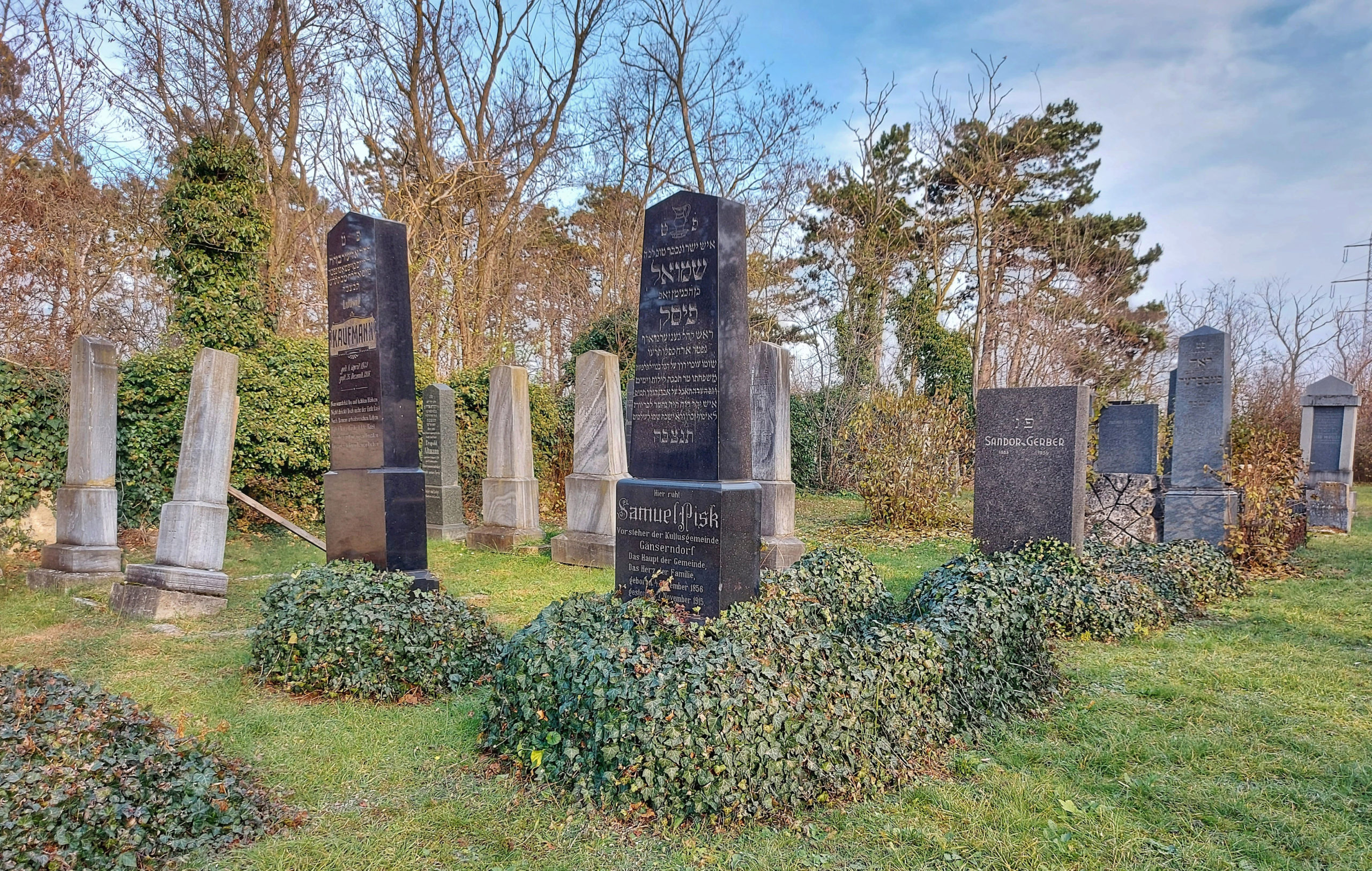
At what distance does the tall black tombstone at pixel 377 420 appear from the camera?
19.3ft

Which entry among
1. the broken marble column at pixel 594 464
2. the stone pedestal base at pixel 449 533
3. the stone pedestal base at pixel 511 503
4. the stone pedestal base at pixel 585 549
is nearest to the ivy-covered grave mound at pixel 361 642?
the stone pedestal base at pixel 585 549

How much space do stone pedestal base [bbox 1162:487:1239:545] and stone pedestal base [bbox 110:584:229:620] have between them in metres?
10.9

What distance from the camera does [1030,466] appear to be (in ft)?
23.5

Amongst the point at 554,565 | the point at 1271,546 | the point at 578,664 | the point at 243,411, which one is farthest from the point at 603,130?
the point at 578,664

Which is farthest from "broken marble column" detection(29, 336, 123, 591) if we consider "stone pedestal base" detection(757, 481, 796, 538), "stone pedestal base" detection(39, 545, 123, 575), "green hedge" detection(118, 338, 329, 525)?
"stone pedestal base" detection(757, 481, 796, 538)

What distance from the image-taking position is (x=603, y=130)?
1992cm

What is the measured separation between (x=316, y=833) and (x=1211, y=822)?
3.96 m

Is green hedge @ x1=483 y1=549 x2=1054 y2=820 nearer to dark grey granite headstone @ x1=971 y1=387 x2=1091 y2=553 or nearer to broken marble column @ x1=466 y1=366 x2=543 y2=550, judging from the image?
dark grey granite headstone @ x1=971 y1=387 x2=1091 y2=553

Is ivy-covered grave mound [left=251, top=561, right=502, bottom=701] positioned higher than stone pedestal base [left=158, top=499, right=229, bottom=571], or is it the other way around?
stone pedestal base [left=158, top=499, right=229, bottom=571]

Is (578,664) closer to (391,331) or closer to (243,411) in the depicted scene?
(391,331)

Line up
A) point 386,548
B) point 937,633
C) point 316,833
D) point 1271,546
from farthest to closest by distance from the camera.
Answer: point 1271,546 < point 386,548 < point 937,633 < point 316,833

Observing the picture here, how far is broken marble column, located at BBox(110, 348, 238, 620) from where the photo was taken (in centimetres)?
649

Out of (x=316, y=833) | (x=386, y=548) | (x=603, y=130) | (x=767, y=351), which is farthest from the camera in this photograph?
(x=603, y=130)

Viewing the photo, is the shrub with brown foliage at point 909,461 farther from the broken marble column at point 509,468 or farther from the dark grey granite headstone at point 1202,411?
the broken marble column at point 509,468
